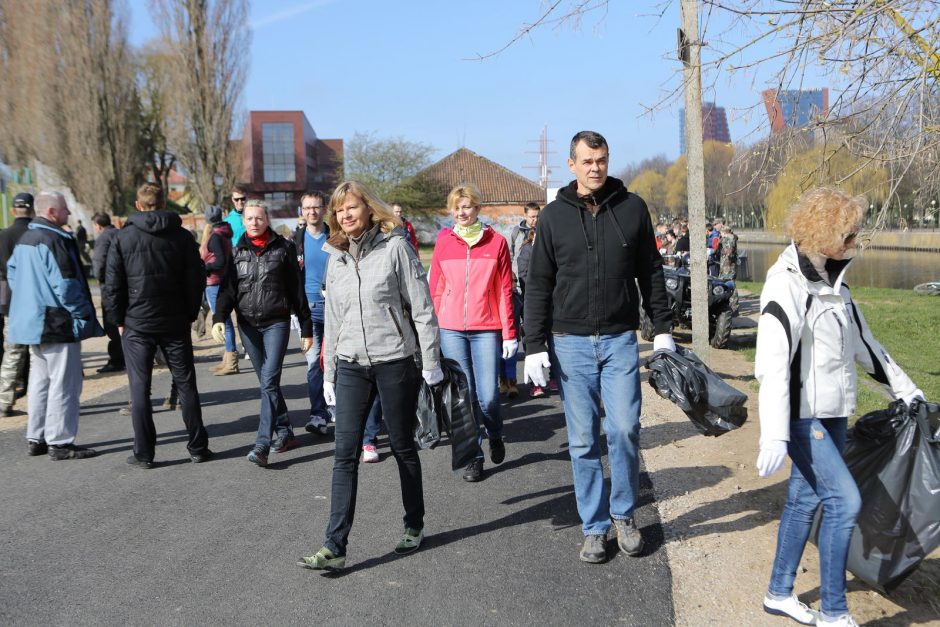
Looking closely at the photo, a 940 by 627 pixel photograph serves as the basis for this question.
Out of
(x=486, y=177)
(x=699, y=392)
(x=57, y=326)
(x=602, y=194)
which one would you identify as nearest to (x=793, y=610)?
(x=699, y=392)

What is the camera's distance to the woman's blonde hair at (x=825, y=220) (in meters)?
3.25

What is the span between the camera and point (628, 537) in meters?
4.18

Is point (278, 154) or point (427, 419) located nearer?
point (427, 419)

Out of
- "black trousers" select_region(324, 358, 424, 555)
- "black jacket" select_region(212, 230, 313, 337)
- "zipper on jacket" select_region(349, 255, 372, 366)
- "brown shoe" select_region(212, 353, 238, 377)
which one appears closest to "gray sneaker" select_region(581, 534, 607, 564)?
"black trousers" select_region(324, 358, 424, 555)

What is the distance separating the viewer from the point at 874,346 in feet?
11.4

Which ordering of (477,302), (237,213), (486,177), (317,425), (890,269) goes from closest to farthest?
(477,302), (317,425), (237,213), (890,269), (486,177)

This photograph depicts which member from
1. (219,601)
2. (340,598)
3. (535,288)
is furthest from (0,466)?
(535,288)

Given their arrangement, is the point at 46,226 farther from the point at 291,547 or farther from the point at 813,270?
the point at 813,270

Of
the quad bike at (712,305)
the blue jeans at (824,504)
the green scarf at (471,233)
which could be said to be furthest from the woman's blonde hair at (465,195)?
the quad bike at (712,305)

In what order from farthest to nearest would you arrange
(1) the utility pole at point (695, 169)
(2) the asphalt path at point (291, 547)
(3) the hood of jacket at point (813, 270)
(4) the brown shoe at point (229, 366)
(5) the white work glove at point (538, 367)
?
(4) the brown shoe at point (229, 366) → (1) the utility pole at point (695, 169) → (5) the white work glove at point (538, 367) → (2) the asphalt path at point (291, 547) → (3) the hood of jacket at point (813, 270)

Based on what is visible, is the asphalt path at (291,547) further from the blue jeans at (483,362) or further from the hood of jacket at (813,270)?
the hood of jacket at (813,270)

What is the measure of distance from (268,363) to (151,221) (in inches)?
52.3

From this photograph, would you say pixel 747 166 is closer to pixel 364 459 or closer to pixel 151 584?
pixel 364 459

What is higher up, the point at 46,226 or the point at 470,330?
the point at 46,226
